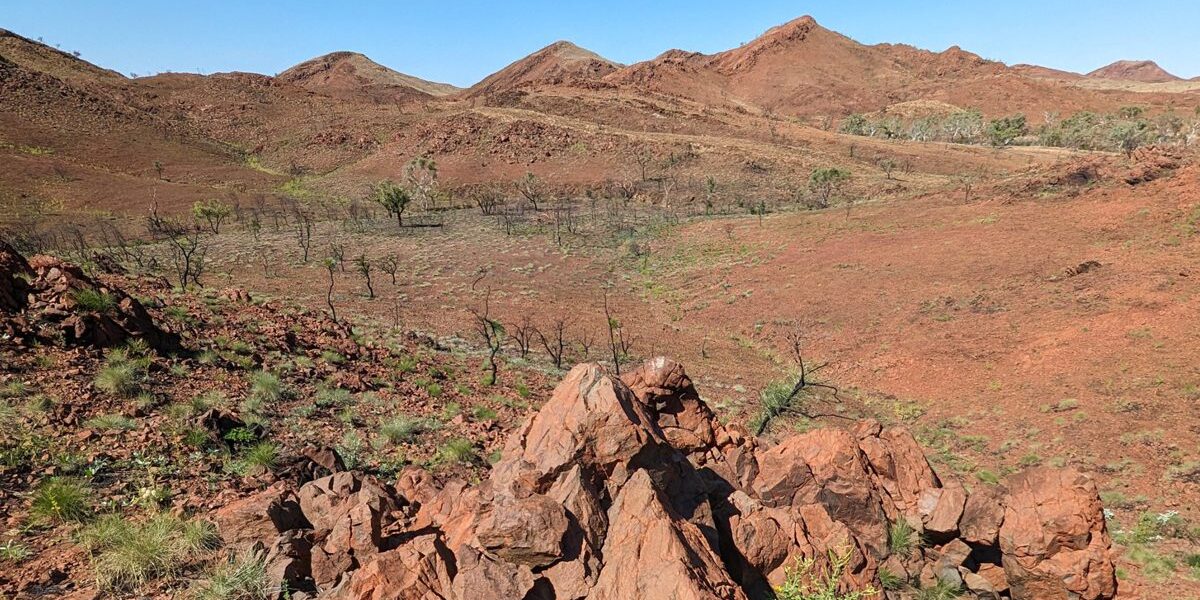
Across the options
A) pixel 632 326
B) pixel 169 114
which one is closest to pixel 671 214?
pixel 632 326

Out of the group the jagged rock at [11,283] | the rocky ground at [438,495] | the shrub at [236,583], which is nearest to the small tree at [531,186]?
the jagged rock at [11,283]

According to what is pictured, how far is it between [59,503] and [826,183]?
60955mm

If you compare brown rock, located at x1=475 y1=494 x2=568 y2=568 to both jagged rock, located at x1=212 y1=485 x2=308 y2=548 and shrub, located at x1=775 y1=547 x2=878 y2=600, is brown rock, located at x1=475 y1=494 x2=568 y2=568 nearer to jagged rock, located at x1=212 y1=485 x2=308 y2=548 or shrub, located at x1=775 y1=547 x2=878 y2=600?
shrub, located at x1=775 y1=547 x2=878 y2=600

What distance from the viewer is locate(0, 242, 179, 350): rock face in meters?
10.8

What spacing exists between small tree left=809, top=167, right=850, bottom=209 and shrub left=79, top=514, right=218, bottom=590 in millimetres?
54223

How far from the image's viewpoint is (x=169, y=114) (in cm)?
9675

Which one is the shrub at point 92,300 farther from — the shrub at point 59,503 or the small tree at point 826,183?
the small tree at point 826,183

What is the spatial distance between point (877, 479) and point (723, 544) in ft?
13.5

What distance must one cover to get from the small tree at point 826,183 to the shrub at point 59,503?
54616 mm

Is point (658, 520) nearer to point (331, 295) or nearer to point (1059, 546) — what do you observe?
point (1059, 546)

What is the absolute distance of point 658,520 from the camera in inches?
214

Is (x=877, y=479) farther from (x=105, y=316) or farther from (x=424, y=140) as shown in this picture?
(x=424, y=140)

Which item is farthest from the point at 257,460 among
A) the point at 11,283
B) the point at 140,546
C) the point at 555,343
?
the point at 555,343

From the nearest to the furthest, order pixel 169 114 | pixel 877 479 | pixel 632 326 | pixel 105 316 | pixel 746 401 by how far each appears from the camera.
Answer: pixel 877 479 < pixel 105 316 < pixel 746 401 < pixel 632 326 < pixel 169 114
